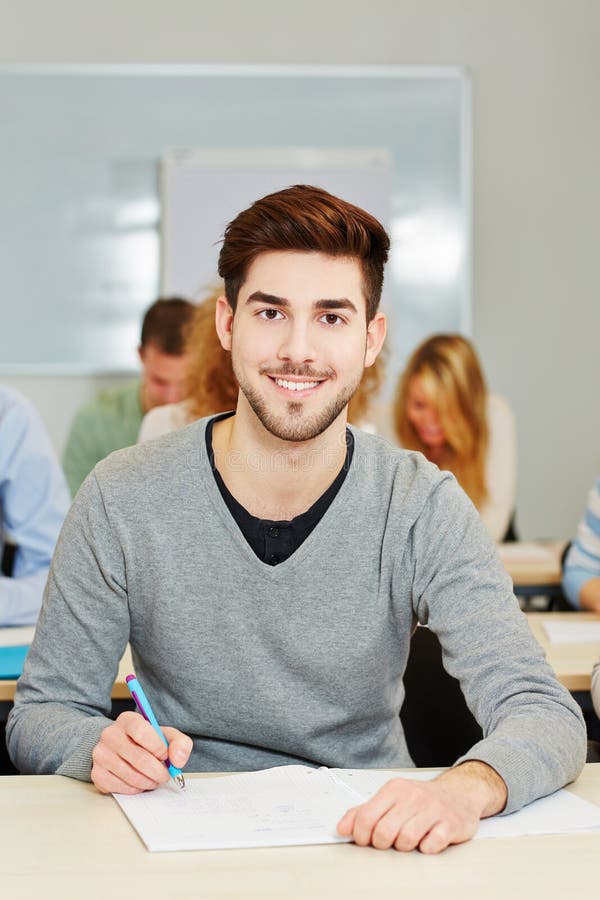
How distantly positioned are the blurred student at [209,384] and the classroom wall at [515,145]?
1.92 meters

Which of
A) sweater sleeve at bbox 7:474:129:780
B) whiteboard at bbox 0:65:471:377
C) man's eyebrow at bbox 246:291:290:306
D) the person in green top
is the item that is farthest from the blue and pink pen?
whiteboard at bbox 0:65:471:377

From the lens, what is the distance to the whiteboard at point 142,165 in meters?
4.85

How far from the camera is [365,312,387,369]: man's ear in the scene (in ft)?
5.43

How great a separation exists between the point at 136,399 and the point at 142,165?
1.16m

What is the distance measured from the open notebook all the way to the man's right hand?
19 millimetres

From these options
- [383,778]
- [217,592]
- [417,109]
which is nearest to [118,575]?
[217,592]

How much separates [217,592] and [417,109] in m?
3.84

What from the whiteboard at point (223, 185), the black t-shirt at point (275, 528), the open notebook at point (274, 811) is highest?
the whiteboard at point (223, 185)

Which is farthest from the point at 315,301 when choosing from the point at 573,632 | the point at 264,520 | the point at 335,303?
the point at 573,632

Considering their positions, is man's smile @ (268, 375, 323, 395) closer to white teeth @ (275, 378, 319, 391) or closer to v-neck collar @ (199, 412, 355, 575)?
white teeth @ (275, 378, 319, 391)

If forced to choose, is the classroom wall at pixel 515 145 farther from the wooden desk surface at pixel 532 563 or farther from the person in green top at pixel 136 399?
the wooden desk surface at pixel 532 563

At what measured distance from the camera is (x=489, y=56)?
502cm

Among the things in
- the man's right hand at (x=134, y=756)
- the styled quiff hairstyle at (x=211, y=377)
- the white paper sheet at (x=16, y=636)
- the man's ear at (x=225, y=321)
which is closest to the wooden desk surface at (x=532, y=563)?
the styled quiff hairstyle at (x=211, y=377)

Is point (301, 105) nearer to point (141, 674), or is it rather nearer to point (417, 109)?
point (417, 109)
